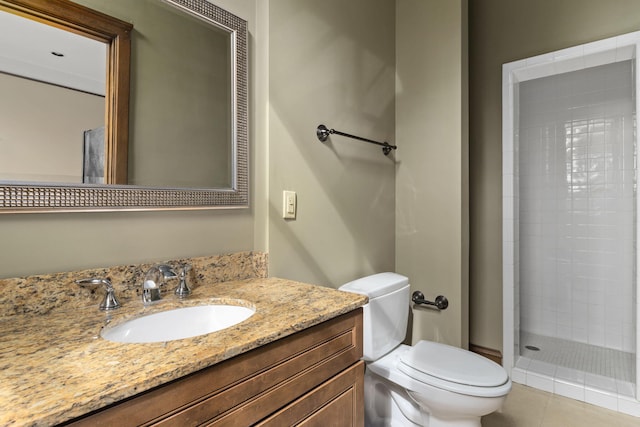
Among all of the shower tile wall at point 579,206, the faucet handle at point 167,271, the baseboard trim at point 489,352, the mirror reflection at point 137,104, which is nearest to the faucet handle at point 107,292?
the faucet handle at point 167,271

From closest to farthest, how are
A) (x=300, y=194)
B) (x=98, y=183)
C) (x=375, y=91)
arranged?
(x=98, y=183) → (x=300, y=194) → (x=375, y=91)

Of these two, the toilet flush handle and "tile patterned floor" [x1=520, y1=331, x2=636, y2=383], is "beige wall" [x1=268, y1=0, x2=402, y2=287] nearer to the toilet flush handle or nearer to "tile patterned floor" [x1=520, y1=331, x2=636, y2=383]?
the toilet flush handle

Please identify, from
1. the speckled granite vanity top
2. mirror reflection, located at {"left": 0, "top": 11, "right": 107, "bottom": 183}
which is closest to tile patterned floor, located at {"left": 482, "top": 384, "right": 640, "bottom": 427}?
the speckled granite vanity top

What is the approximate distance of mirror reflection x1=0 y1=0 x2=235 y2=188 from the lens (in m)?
0.92

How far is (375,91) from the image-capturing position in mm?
2160

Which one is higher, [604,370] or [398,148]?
[398,148]

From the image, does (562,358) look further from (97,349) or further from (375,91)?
(97,349)

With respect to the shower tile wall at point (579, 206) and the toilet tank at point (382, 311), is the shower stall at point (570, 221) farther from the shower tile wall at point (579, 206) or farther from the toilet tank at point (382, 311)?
the toilet tank at point (382, 311)

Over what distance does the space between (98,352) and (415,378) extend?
1.20 m

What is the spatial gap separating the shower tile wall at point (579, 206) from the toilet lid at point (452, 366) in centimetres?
154

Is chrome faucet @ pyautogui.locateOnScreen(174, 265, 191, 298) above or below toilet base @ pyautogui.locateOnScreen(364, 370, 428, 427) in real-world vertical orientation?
above

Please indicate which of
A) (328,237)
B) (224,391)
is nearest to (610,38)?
(328,237)

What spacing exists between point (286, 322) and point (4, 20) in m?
1.03

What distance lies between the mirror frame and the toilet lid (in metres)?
0.99
